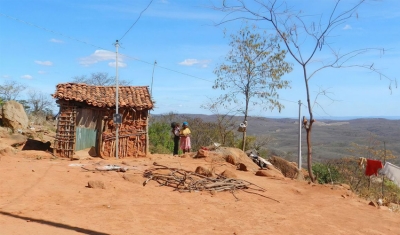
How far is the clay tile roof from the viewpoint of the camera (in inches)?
625

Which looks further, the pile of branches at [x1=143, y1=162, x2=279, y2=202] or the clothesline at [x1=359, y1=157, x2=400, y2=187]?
the clothesline at [x1=359, y1=157, x2=400, y2=187]

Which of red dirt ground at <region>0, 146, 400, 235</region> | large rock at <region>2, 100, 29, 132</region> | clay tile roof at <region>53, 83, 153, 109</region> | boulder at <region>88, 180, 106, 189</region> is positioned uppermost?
clay tile roof at <region>53, 83, 153, 109</region>

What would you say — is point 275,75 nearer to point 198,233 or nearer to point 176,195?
point 176,195

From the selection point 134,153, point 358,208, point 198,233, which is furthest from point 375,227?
point 134,153

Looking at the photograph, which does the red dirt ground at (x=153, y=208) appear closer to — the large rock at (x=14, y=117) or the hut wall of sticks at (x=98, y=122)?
the hut wall of sticks at (x=98, y=122)

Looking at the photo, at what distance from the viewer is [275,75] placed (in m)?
18.7

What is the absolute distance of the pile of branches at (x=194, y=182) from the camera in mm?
10250

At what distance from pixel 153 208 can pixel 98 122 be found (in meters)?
8.86

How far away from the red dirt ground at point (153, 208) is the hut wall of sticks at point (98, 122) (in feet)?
13.5

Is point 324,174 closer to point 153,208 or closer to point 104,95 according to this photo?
point 104,95

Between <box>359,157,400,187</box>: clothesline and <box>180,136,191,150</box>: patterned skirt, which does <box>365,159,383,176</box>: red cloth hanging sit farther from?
<box>180,136,191,150</box>: patterned skirt

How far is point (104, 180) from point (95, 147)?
6.65m

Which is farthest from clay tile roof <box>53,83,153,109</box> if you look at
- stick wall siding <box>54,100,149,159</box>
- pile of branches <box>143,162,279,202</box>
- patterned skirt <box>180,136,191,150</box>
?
pile of branches <box>143,162,279,202</box>

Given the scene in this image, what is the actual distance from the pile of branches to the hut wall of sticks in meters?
5.46
